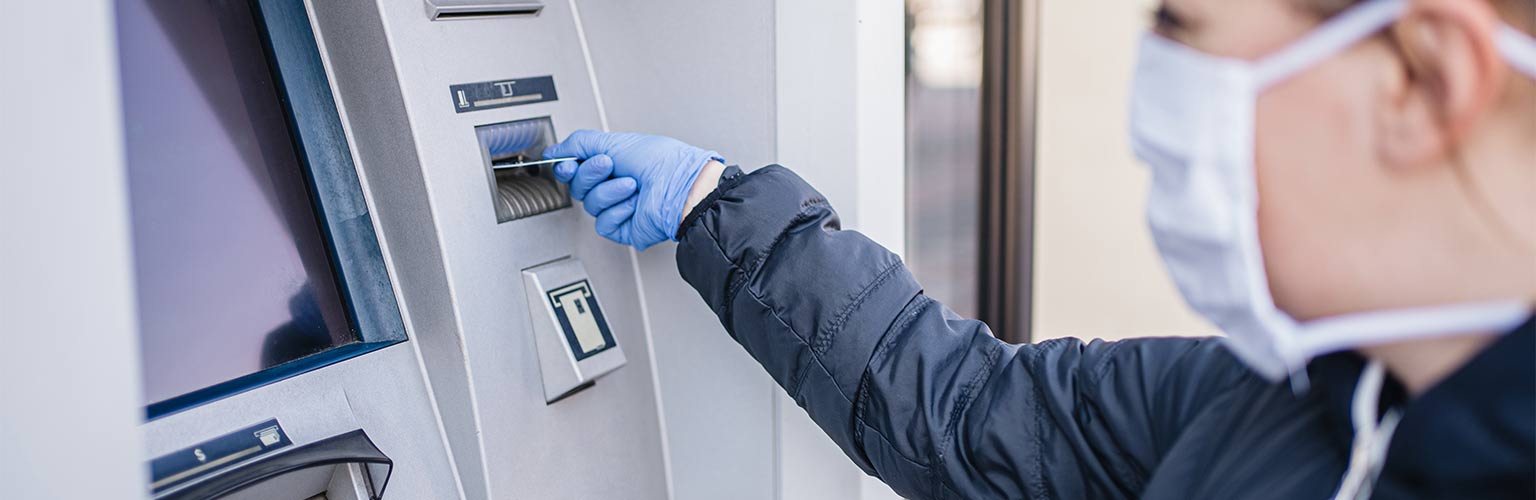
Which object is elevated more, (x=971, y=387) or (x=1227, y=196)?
(x=1227, y=196)

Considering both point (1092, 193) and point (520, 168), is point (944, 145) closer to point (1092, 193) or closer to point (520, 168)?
point (1092, 193)

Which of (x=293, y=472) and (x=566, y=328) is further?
(x=566, y=328)

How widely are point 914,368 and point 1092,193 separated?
80.9 inches

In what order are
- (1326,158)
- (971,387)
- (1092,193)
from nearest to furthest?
(1326,158) → (971,387) → (1092,193)

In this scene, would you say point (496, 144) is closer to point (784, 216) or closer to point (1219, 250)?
point (784, 216)

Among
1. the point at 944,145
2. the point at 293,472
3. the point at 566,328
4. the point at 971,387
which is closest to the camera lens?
the point at 293,472

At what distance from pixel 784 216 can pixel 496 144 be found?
33cm

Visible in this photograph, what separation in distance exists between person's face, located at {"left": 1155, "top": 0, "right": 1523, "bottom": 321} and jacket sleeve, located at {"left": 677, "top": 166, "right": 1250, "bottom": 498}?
281mm

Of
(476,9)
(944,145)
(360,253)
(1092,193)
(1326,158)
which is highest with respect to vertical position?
(476,9)

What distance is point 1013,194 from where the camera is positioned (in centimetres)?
277

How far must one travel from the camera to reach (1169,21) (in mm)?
799

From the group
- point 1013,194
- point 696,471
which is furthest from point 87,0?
point 1013,194

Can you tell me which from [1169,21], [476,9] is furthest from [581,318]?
[1169,21]

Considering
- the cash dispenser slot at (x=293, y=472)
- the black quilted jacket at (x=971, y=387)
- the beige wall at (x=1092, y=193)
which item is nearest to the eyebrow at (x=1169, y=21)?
the black quilted jacket at (x=971, y=387)
